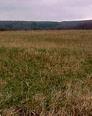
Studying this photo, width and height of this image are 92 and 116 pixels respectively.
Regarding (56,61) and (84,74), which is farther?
(56,61)

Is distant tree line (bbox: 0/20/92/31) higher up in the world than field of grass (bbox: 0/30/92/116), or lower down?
lower down

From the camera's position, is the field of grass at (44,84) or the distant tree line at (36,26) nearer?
the field of grass at (44,84)

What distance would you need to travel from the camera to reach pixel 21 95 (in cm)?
892

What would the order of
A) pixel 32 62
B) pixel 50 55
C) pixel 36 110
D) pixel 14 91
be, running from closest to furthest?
pixel 36 110 < pixel 14 91 < pixel 32 62 < pixel 50 55

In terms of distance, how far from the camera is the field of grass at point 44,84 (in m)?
7.71

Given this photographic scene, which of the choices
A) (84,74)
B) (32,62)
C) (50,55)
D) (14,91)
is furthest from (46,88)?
(50,55)

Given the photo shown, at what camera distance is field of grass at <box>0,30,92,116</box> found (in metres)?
7.71

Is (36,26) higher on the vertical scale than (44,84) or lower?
lower

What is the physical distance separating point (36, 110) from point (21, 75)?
5076mm

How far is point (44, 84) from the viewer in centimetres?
1083

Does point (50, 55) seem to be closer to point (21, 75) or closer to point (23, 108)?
point (21, 75)

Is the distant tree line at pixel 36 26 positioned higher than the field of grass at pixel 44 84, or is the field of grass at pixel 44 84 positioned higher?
the field of grass at pixel 44 84

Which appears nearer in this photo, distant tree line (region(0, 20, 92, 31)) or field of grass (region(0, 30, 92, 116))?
field of grass (region(0, 30, 92, 116))

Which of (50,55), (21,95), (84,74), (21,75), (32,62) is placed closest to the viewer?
(21,95)
